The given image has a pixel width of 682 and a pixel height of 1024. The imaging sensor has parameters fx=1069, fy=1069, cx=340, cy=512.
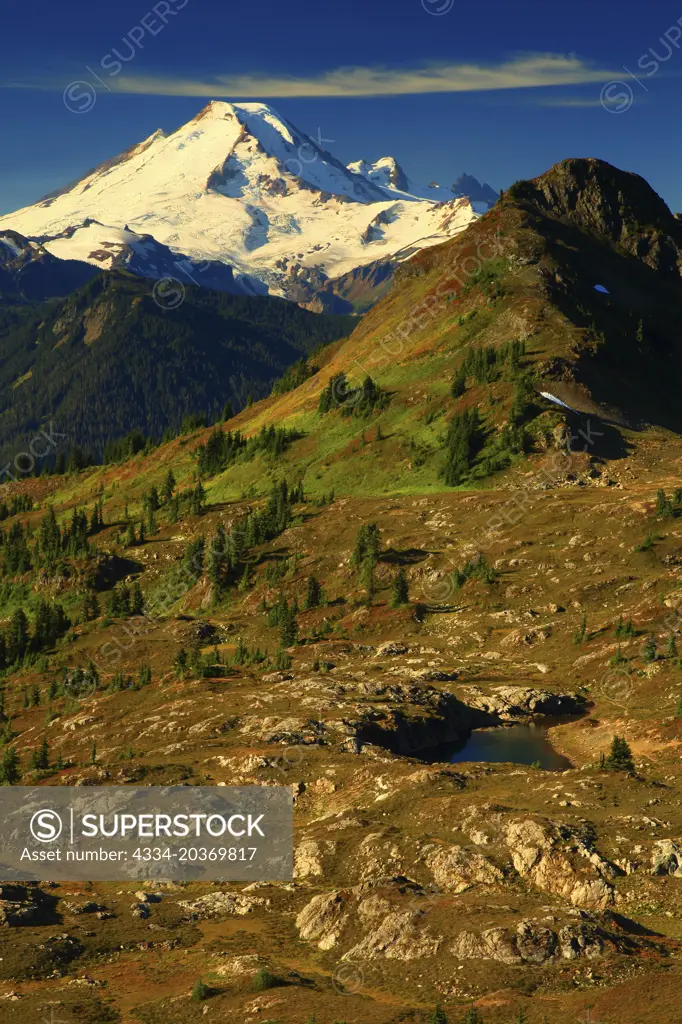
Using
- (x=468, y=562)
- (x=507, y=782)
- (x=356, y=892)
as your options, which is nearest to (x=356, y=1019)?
(x=356, y=892)

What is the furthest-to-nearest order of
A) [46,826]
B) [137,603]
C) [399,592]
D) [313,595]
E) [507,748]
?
1. [137,603]
2. [313,595]
3. [399,592]
4. [507,748]
5. [46,826]

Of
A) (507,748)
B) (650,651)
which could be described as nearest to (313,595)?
(507,748)

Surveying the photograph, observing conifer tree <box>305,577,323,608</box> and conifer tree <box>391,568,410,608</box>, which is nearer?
conifer tree <box>391,568,410,608</box>

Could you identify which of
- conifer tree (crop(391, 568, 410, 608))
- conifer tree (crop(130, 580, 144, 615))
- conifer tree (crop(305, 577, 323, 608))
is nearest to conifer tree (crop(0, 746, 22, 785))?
conifer tree (crop(305, 577, 323, 608))

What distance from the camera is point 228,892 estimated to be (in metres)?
75.5

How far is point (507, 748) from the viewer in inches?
4284

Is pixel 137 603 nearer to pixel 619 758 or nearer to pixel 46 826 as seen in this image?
pixel 46 826

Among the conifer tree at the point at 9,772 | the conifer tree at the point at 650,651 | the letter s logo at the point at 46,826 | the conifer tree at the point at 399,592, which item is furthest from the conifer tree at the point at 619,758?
the conifer tree at the point at 399,592

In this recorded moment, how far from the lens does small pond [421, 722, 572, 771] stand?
105 metres

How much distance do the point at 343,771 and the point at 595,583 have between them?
5830cm

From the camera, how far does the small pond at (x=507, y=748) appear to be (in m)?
105

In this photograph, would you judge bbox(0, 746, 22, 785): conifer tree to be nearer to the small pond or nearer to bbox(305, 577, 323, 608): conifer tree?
the small pond

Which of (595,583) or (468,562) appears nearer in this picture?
(595,583)

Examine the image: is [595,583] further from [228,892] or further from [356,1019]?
[356,1019]
